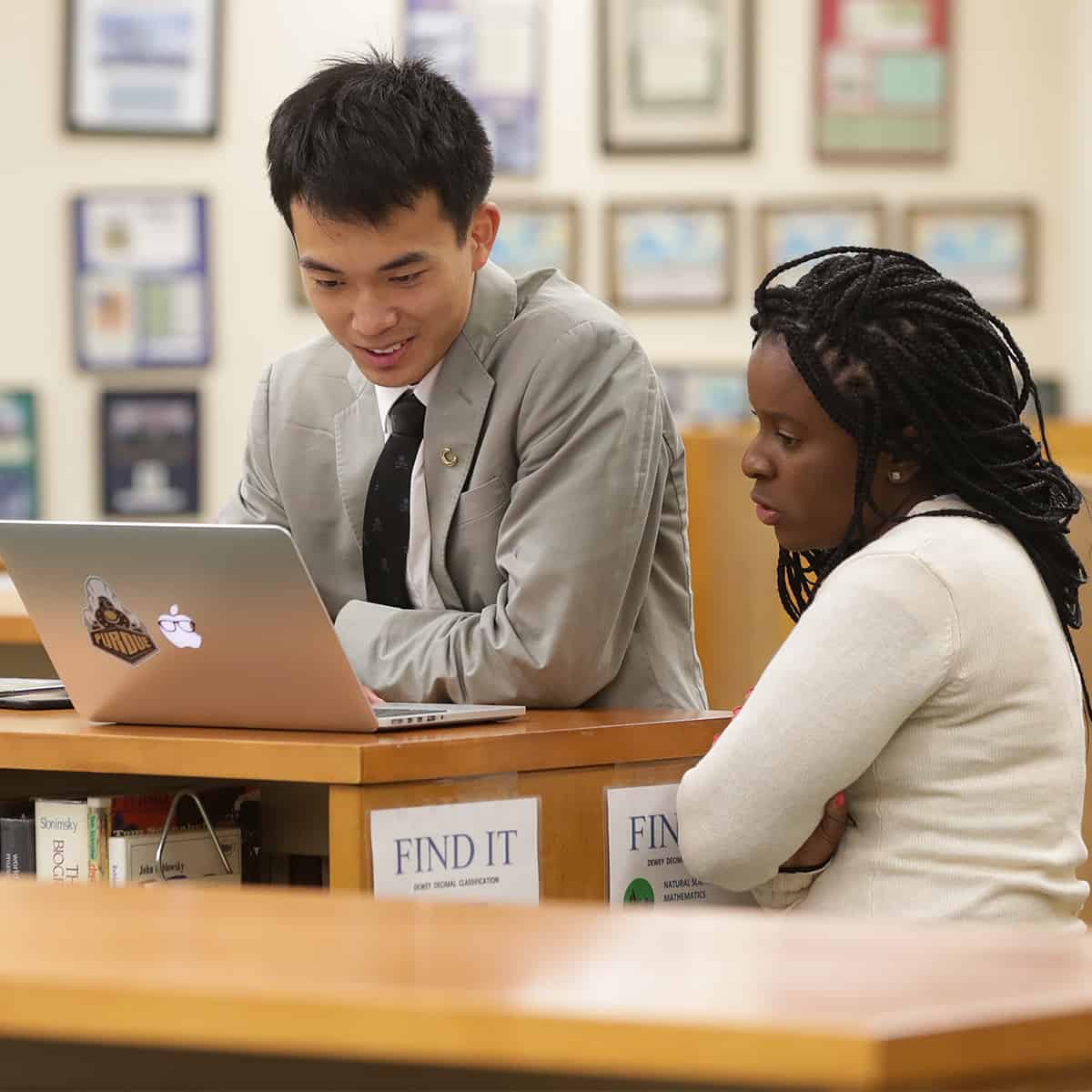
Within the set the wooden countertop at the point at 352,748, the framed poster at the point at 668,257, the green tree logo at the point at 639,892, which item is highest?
the framed poster at the point at 668,257

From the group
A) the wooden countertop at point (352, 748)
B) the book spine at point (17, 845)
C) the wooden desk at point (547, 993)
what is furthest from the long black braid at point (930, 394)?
the wooden desk at point (547, 993)

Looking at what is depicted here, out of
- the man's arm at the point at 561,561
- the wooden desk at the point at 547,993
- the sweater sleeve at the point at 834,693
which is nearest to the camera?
the wooden desk at the point at 547,993

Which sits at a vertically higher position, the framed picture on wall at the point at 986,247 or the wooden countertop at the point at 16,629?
the framed picture on wall at the point at 986,247

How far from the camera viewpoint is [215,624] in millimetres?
1562

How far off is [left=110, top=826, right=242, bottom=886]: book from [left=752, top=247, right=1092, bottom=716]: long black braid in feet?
2.04

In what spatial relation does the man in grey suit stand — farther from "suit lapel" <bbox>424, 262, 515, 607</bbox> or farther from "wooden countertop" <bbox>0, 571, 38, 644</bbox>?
"wooden countertop" <bbox>0, 571, 38, 644</bbox>

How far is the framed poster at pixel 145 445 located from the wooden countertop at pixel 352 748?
3.60 meters

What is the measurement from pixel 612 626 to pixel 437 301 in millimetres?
395

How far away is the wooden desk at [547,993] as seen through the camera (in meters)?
0.54

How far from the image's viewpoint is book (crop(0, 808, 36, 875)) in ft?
5.41

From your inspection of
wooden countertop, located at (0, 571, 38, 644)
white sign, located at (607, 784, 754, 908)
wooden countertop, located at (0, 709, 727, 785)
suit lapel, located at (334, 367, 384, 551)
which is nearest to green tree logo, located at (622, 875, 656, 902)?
white sign, located at (607, 784, 754, 908)

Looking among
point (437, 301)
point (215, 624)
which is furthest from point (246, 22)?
point (215, 624)

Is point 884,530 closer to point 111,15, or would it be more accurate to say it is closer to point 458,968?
point 458,968

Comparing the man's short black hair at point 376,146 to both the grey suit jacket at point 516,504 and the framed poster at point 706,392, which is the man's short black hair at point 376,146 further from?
the framed poster at point 706,392
